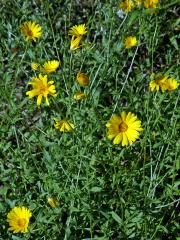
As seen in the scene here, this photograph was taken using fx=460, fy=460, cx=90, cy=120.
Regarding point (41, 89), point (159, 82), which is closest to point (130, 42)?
point (159, 82)

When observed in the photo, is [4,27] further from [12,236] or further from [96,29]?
[12,236]

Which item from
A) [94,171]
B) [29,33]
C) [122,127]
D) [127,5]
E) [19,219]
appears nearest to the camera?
[122,127]

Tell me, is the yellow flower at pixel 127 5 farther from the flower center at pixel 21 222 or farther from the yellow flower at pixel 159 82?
the flower center at pixel 21 222

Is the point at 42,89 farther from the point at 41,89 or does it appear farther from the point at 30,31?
the point at 30,31

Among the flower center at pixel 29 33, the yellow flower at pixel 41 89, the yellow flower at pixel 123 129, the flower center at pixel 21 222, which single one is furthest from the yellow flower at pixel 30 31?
the flower center at pixel 21 222

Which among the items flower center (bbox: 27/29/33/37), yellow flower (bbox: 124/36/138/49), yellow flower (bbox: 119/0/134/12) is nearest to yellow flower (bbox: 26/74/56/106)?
flower center (bbox: 27/29/33/37)

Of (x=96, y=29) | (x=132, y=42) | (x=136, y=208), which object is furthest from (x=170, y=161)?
(x=96, y=29)
